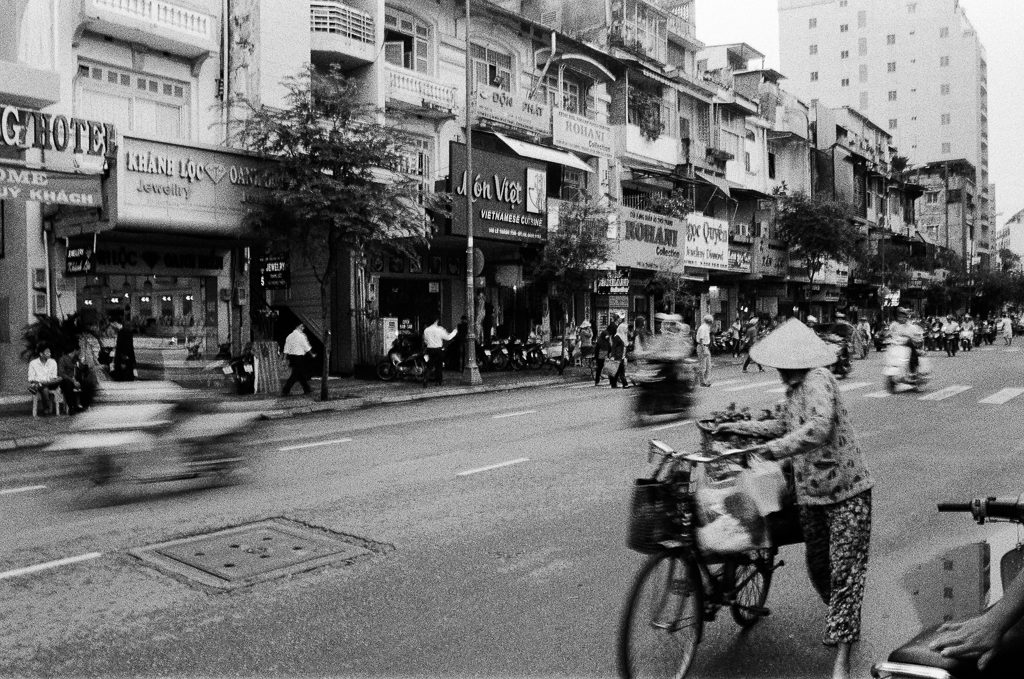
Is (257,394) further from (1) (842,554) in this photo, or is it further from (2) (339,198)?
(1) (842,554)

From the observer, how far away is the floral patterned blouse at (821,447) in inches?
174

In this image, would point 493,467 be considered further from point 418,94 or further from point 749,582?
point 418,94

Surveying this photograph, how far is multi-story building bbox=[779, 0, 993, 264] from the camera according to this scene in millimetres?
110000

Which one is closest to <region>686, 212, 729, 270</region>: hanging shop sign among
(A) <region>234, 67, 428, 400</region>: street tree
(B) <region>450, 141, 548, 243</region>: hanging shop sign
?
(B) <region>450, 141, 548, 243</region>: hanging shop sign

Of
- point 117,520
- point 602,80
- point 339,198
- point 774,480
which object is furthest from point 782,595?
point 602,80

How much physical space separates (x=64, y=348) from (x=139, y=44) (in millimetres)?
7530

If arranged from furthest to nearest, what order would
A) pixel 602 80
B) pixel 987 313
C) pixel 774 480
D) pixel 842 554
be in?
pixel 987 313, pixel 602 80, pixel 774 480, pixel 842 554

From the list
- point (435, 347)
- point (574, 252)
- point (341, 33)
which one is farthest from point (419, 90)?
point (435, 347)

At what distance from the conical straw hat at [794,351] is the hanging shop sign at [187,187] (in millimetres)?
15648

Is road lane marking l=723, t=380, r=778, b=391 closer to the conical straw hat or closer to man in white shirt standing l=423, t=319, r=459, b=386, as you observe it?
man in white shirt standing l=423, t=319, r=459, b=386

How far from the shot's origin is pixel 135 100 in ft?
63.8

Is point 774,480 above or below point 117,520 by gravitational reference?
above

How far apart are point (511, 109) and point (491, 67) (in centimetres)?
250

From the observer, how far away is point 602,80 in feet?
113
